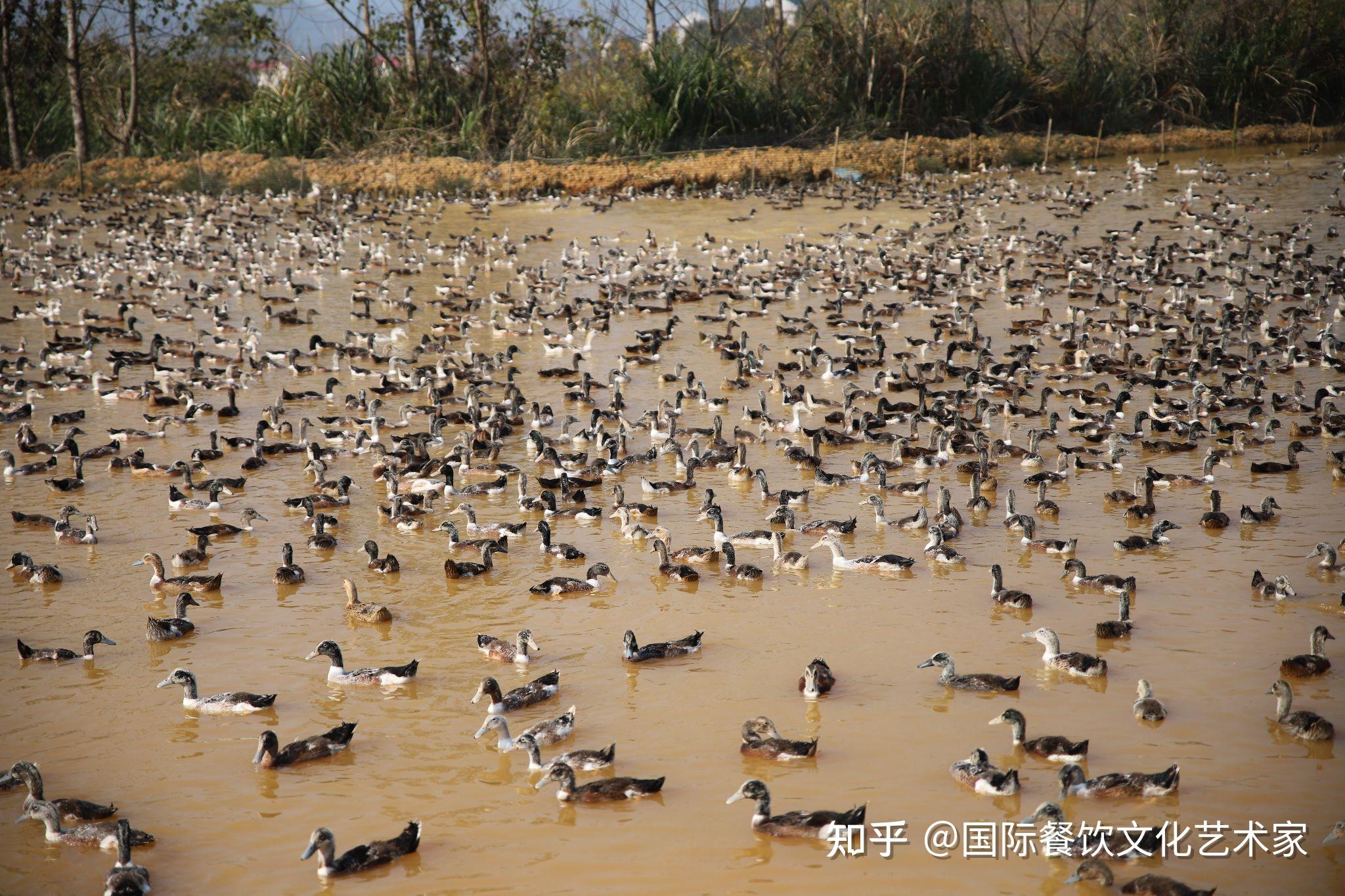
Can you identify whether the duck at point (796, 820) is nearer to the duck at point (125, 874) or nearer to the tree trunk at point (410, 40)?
the duck at point (125, 874)

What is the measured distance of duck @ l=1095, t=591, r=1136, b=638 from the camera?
1046cm


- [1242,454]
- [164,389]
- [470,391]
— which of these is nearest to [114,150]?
[164,389]

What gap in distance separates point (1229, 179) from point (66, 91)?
42.5 metres

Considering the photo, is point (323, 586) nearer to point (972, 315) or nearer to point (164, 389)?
point (164, 389)

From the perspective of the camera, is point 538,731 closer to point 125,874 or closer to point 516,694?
point 516,694

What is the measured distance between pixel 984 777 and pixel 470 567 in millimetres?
6146

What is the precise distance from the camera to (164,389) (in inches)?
762

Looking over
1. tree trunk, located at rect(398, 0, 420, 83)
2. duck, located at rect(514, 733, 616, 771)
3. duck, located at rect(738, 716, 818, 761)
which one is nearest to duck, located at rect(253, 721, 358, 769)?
duck, located at rect(514, 733, 616, 771)

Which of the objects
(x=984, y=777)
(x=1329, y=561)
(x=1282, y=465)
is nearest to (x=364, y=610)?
(x=984, y=777)

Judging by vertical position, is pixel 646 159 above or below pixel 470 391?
above

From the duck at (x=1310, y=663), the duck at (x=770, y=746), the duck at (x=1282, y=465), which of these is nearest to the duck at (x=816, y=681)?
the duck at (x=770, y=746)

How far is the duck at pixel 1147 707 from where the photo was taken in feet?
29.4

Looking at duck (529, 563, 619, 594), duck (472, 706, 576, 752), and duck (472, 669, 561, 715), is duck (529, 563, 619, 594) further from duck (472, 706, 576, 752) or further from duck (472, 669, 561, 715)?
duck (472, 706, 576, 752)

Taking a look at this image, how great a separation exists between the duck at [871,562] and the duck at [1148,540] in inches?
88.6
